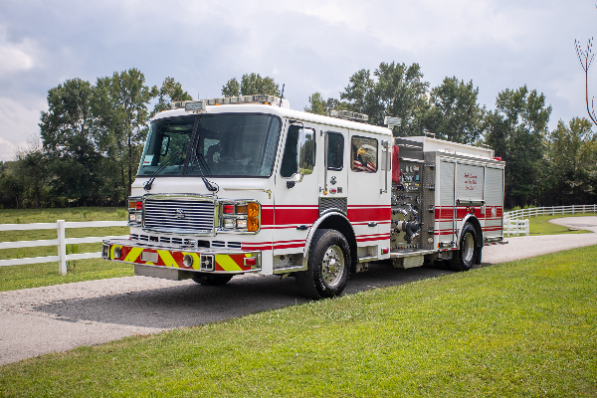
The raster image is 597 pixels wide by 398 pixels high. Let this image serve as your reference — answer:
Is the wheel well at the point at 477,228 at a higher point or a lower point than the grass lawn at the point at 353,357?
higher

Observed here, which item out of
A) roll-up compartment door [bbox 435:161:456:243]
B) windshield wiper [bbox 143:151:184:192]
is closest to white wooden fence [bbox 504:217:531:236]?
roll-up compartment door [bbox 435:161:456:243]

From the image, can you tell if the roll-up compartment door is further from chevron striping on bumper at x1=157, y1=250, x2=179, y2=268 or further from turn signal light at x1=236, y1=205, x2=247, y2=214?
chevron striping on bumper at x1=157, y1=250, x2=179, y2=268

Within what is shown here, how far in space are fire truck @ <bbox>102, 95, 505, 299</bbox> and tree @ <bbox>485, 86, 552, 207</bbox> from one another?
70.4m

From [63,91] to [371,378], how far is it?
71.3 metres

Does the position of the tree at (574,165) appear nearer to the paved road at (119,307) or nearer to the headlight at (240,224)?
the paved road at (119,307)

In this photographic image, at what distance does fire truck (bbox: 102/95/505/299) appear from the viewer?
742 cm

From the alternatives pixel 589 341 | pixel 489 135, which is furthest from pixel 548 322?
pixel 489 135

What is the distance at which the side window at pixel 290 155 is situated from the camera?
308 inches

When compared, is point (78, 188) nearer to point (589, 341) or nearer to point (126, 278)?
point (126, 278)

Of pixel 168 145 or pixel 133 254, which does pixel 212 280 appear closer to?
pixel 133 254

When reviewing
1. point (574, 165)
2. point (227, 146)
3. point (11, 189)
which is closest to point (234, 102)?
point (227, 146)

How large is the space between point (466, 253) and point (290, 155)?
695 cm

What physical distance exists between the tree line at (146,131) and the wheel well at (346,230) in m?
50.9

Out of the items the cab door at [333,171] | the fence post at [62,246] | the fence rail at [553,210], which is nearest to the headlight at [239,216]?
the cab door at [333,171]
